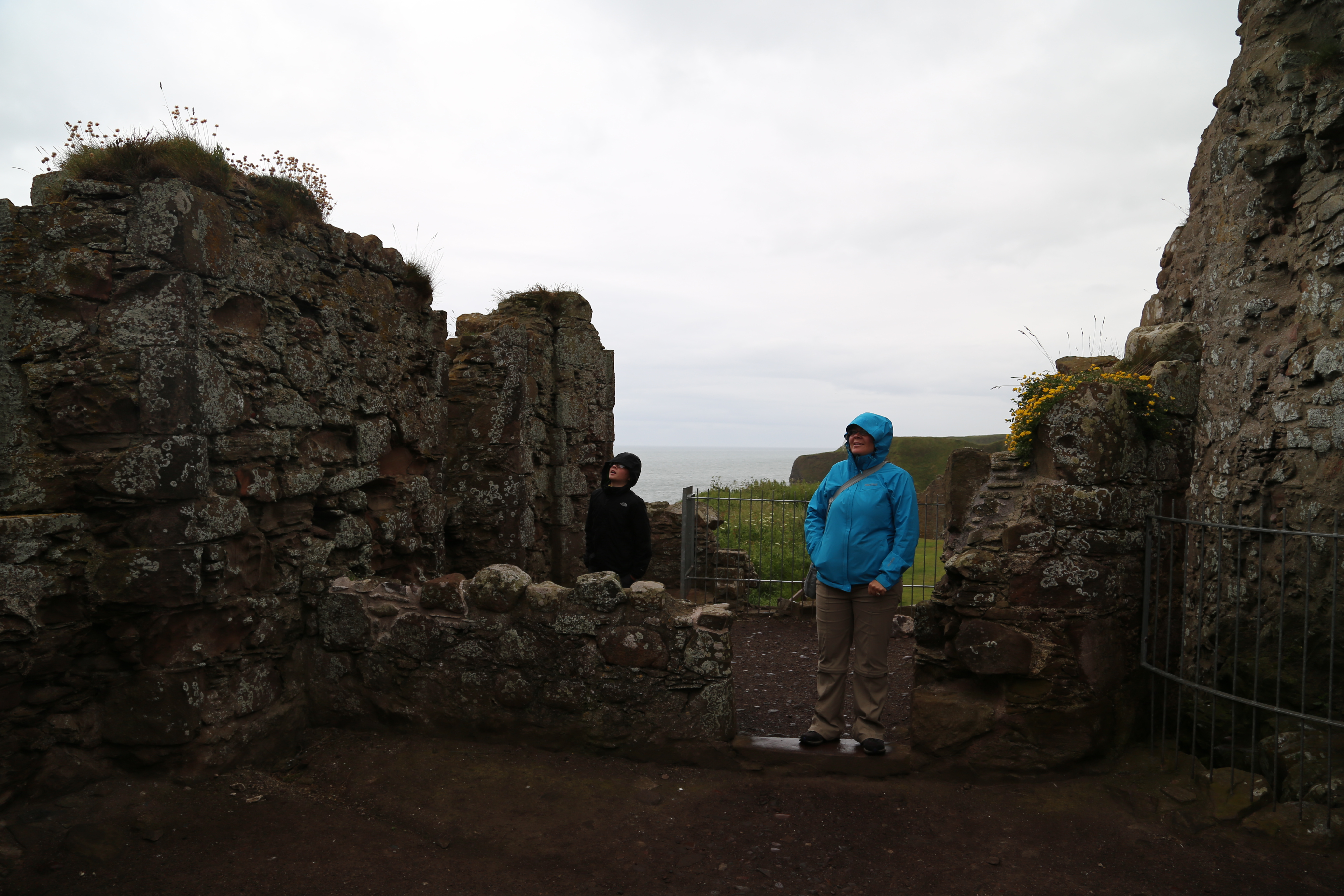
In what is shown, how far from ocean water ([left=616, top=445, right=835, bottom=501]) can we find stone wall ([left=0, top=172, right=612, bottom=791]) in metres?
3.95

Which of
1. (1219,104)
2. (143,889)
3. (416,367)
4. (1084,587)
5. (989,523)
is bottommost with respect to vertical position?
(143,889)

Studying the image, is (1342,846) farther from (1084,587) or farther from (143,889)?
(143,889)

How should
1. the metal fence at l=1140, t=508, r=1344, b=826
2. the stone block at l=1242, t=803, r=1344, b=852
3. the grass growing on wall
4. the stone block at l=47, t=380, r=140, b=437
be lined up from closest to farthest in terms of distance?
the stone block at l=1242, t=803, r=1344, b=852
the metal fence at l=1140, t=508, r=1344, b=826
the stone block at l=47, t=380, r=140, b=437
the grass growing on wall

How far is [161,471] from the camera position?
431cm

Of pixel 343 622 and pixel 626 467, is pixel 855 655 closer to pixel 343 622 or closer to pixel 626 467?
pixel 626 467

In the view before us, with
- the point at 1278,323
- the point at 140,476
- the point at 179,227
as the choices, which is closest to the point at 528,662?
the point at 140,476

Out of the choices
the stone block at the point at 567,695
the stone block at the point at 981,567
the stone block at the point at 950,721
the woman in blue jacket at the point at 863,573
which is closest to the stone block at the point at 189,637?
the stone block at the point at 567,695

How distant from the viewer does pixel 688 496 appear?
35.2 feet

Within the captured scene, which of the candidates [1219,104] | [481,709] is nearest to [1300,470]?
[1219,104]

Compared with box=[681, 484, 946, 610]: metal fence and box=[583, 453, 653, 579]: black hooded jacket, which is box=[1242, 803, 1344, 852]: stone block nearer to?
box=[583, 453, 653, 579]: black hooded jacket

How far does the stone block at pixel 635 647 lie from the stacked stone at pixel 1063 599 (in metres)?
1.61

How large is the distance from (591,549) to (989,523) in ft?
10.2

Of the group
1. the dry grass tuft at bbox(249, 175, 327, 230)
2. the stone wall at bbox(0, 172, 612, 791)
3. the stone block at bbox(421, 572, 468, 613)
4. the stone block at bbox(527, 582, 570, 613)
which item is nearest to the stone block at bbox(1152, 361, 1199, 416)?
the stone block at bbox(527, 582, 570, 613)

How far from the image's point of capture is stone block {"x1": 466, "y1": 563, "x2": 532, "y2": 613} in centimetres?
507
